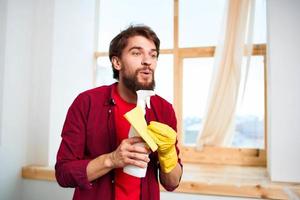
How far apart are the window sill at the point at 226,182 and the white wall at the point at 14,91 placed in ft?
0.41

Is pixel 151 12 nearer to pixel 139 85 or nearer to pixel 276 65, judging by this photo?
pixel 276 65

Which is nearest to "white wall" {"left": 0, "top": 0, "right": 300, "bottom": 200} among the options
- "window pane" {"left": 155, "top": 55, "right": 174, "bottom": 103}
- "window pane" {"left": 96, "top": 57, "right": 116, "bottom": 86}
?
"window pane" {"left": 96, "top": 57, "right": 116, "bottom": 86}

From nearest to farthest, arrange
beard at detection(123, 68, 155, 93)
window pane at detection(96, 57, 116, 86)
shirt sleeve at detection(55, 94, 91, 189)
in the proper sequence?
shirt sleeve at detection(55, 94, 91, 189) < beard at detection(123, 68, 155, 93) < window pane at detection(96, 57, 116, 86)

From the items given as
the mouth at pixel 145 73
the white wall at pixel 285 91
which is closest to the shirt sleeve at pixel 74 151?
the mouth at pixel 145 73

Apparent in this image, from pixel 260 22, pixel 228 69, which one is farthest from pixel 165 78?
pixel 260 22

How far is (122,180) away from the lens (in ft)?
3.47

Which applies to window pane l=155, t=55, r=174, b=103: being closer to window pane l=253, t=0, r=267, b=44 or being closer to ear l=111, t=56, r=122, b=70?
window pane l=253, t=0, r=267, b=44

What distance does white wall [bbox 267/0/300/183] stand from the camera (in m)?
1.57

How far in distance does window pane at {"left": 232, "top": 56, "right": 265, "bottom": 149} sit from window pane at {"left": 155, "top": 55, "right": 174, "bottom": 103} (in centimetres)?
69

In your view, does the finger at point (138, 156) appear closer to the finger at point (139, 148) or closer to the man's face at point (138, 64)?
the finger at point (139, 148)

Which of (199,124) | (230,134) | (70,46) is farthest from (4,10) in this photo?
(230,134)

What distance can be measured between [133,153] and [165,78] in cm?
168

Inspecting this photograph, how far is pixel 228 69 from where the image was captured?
207 centimetres

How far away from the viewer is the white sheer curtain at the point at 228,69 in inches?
80.6
